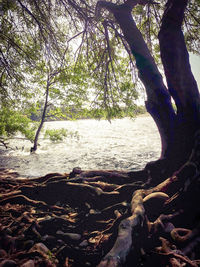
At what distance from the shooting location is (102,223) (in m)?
3.18

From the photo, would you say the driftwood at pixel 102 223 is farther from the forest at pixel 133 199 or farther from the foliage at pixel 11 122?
the foliage at pixel 11 122

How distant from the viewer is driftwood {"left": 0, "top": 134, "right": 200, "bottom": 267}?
214 cm

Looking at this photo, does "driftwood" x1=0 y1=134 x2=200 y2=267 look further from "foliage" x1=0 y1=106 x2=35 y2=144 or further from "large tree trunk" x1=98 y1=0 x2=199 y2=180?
"foliage" x1=0 y1=106 x2=35 y2=144

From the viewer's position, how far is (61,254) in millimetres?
2400

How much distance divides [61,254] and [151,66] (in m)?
5.09

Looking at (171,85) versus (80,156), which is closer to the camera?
(171,85)

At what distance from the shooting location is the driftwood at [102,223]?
2.14 m

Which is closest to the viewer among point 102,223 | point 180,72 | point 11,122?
point 102,223

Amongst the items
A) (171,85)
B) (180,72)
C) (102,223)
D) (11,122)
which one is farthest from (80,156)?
(180,72)

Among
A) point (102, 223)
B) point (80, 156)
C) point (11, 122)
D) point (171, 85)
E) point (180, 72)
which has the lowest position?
point (80, 156)

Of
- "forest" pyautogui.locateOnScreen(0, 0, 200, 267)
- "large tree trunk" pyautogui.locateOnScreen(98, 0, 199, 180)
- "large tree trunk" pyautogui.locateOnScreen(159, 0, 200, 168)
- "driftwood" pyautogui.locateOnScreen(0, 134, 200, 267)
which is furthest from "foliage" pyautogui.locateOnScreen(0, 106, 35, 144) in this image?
"large tree trunk" pyautogui.locateOnScreen(159, 0, 200, 168)

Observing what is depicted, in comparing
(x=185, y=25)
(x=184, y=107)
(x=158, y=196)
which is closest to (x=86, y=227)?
(x=158, y=196)

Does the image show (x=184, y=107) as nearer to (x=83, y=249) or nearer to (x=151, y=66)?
(x=151, y=66)

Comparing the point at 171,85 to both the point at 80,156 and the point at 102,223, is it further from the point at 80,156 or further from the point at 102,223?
the point at 80,156
